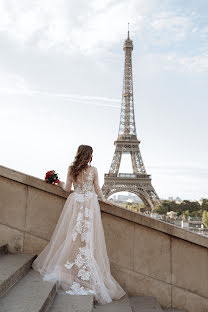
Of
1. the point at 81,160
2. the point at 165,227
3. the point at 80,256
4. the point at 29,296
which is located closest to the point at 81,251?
the point at 80,256

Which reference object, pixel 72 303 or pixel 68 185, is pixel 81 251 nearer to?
pixel 72 303

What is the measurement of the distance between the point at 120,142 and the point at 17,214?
38.6 m

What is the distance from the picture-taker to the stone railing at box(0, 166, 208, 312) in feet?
14.2

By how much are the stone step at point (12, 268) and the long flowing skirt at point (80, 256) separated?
0.17 metres

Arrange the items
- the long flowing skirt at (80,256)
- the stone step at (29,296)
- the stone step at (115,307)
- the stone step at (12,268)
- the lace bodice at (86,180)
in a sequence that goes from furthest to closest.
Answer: the lace bodice at (86,180) → the long flowing skirt at (80,256) → the stone step at (115,307) → the stone step at (12,268) → the stone step at (29,296)

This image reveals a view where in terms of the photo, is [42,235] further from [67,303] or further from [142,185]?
[142,185]

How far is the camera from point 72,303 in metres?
3.24

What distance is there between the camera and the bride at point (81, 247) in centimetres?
368

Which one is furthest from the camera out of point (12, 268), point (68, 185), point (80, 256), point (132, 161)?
point (132, 161)

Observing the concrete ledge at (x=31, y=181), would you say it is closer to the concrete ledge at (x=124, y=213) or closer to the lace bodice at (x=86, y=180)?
the concrete ledge at (x=124, y=213)

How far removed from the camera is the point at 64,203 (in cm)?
448

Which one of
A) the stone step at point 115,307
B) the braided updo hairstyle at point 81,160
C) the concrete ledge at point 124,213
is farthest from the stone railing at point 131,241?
the stone step at point 115,307

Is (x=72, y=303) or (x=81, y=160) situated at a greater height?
(x=81, y=160)

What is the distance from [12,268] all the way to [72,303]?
740 mm
